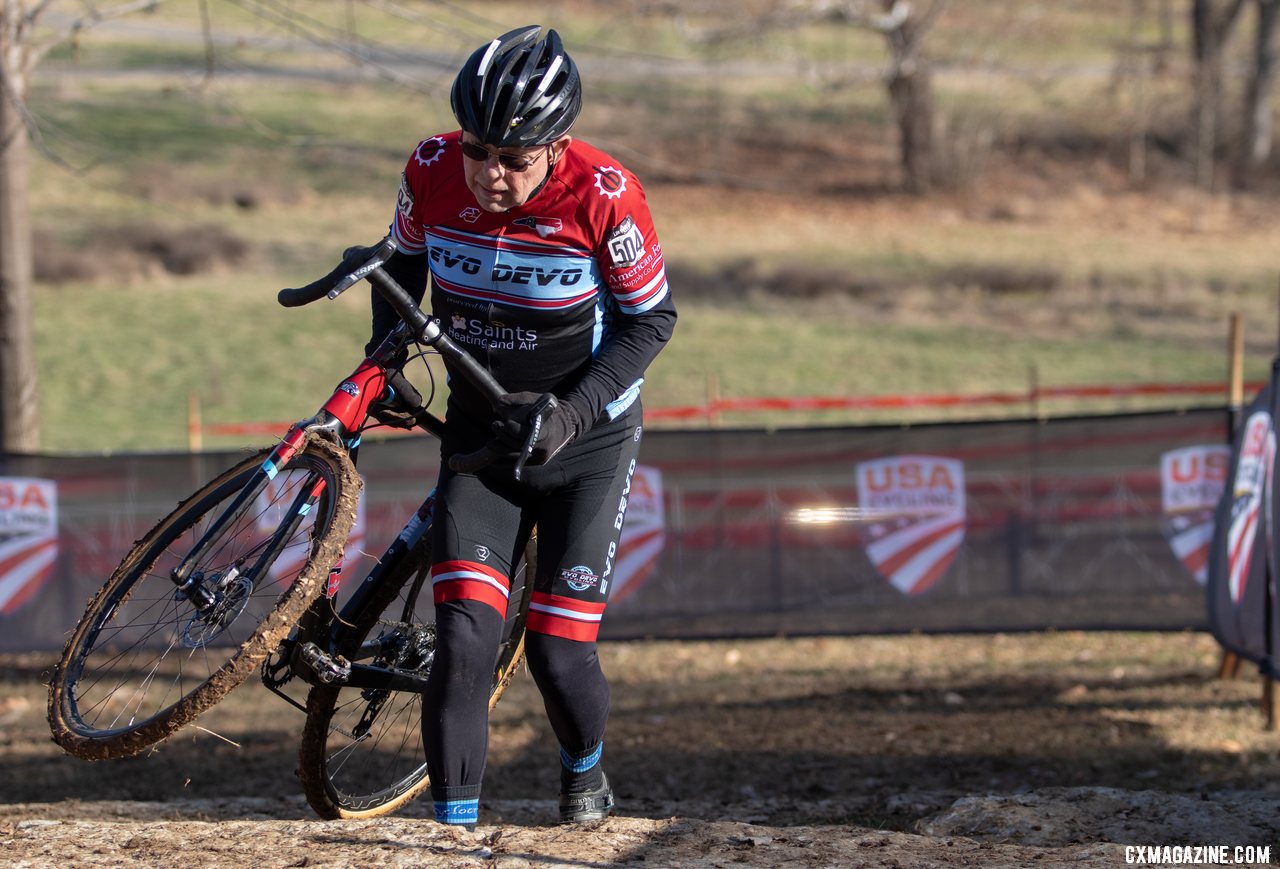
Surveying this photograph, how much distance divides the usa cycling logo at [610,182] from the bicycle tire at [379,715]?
137 cm

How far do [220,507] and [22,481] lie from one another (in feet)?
17.6

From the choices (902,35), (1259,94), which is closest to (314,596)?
(902,35)

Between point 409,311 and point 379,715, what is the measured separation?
174cm

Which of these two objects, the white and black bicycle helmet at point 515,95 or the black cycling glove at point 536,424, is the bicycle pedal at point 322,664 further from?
the white and black bicycle helmet at point 515,95

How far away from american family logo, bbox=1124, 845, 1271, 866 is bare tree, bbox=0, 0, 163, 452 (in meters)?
8.57

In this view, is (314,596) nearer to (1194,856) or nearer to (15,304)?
(1194,856)

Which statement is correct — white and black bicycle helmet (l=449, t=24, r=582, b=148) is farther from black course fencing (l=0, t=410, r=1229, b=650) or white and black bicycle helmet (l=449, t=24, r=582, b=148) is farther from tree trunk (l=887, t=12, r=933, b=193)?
tree trunk (l=887, t=12, r=933, b=193)

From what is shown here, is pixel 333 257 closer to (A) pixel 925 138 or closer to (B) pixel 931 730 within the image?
(A) pixel 925 138

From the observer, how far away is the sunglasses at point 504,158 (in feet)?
13.6

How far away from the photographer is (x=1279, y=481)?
7.34m

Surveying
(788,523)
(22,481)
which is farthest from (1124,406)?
(22,481)

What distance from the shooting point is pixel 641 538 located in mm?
9516

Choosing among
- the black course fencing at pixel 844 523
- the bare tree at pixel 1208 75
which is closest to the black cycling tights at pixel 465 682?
the black course fencing at pixel 844 523

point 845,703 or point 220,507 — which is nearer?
point 220,507
